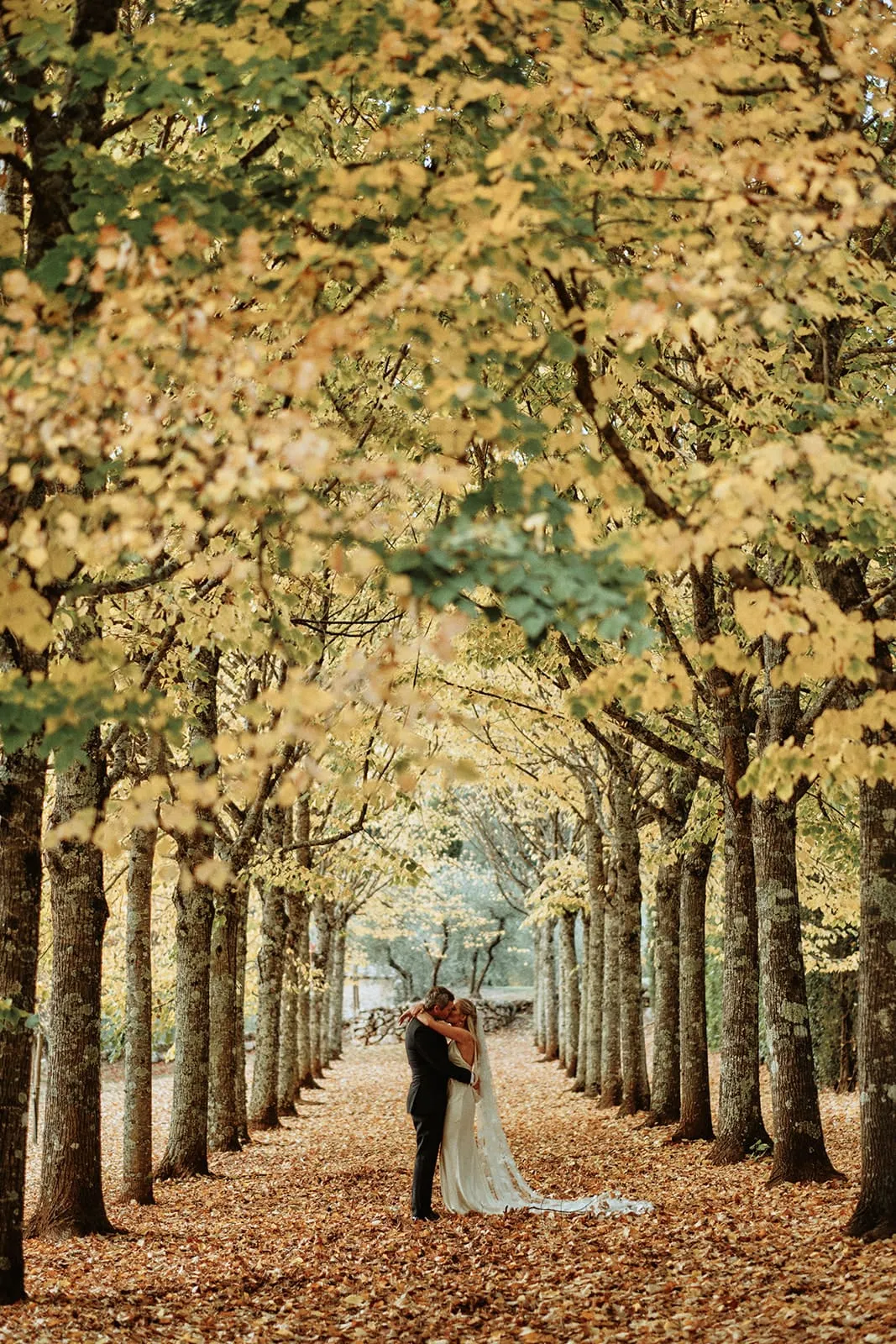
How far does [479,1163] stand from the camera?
10719 millimetres

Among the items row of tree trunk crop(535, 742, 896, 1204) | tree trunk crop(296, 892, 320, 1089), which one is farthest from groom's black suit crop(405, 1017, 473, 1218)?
tree trunk crop(296, 892, 320, 1089)

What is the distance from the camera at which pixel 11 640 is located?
20.9 feet

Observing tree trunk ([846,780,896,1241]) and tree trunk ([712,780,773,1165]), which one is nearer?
tree trunk ([846,780,896,1241])

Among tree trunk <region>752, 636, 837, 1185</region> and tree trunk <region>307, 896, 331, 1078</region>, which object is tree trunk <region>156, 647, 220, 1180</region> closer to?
tree trunk <region>752, 636, 837, 1185</region>

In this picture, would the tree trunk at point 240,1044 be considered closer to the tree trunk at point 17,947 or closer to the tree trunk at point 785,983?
the tree trunk at point 785,983

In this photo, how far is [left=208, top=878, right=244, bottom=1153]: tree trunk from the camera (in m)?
14.5

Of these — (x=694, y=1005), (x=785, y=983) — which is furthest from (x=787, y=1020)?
(x=694, y=1005)

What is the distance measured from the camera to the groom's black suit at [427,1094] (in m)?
10.1

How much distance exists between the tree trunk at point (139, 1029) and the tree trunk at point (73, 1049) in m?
2.04

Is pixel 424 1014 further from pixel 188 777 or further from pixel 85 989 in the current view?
pixel 188 777

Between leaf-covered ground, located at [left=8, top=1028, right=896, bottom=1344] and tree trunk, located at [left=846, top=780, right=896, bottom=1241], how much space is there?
1.19 feet

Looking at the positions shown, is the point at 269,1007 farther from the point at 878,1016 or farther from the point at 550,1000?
the point at 550,1000

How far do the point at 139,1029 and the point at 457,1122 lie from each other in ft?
10.9

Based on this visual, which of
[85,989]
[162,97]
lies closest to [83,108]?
[162,97]
